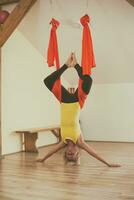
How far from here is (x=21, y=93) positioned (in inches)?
266

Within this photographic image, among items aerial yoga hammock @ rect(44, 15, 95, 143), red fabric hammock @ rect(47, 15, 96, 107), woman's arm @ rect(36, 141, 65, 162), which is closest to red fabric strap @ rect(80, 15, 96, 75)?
red fabric hammock @ rect(47, 15, 96, 107)

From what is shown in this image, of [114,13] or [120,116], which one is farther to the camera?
[120,116]

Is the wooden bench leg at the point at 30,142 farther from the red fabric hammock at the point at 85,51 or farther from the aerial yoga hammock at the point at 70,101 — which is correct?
the red fabric hammock at the point at 85,51

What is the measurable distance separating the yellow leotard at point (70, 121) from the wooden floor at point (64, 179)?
0.45 m

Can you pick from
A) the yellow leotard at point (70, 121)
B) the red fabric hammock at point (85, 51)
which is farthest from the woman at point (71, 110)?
the red fabric hammock at point (85, 51)

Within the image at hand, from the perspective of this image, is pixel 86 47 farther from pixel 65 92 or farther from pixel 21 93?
pixel 21 93

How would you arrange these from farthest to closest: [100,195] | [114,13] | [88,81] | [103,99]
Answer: [103,99] < [114,13] < [88,81] < [100,195]

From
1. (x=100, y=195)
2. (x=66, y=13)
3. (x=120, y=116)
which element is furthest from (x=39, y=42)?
(x=100, y=195)

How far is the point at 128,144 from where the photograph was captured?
24.5 ft

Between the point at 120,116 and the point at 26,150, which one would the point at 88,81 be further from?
the point at 120,116

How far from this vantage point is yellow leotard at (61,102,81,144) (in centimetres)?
516

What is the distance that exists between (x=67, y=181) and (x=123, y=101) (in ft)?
13.2

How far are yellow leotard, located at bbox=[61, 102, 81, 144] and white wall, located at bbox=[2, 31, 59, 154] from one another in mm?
1512

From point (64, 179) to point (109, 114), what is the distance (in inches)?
154
